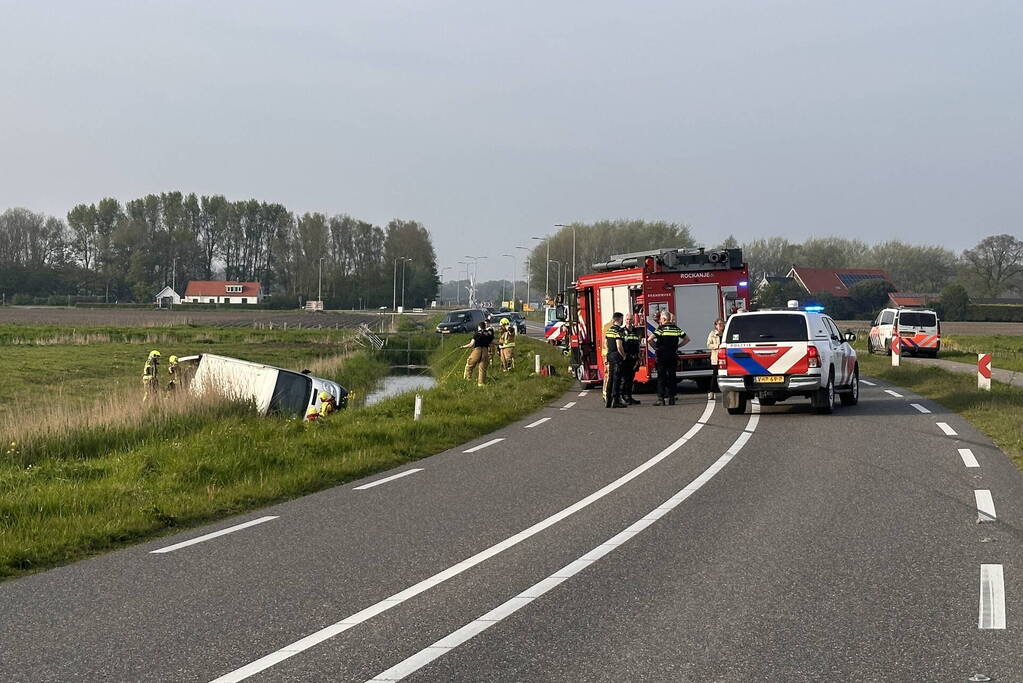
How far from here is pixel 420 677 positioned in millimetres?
5453

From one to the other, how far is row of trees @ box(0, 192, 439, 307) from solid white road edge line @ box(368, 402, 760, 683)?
426ft

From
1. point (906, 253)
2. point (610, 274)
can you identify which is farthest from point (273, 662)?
point (906, 253)

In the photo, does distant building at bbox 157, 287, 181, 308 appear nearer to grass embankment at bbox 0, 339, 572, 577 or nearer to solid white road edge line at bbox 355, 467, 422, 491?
grass embankment at bbox 0, 339, 572, 577

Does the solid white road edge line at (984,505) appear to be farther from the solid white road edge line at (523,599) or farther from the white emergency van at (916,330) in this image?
the white emergency van at (916,330)

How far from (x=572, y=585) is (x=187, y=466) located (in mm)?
6863

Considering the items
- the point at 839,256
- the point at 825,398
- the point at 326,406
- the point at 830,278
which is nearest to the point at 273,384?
the point at 326,406

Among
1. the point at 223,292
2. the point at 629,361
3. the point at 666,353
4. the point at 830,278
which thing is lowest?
the point at 629,361

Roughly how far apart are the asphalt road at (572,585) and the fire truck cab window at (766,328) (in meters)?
6.59

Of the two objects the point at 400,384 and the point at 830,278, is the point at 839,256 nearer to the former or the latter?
the point at 830,278

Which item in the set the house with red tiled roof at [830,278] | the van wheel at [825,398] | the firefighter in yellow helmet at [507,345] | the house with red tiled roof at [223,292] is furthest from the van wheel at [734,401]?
the house with red tiled roof at [223,292]

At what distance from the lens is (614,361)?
22172 mm

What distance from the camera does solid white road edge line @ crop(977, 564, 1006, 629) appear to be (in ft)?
20.9

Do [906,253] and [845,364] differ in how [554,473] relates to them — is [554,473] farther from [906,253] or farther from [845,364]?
[906,253]

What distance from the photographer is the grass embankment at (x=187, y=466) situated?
32.6 ft
